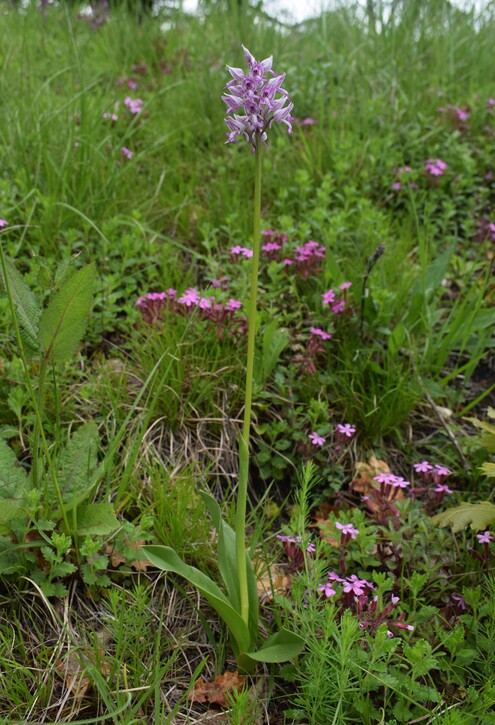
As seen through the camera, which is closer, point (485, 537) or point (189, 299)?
point (485, 537)

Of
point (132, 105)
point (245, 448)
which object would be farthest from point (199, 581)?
point (132, 105)

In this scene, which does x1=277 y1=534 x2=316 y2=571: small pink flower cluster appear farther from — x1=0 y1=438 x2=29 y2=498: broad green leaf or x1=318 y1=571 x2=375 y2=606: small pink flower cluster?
x1=0 y1=438 x2=29 y2=498: broad green leaf

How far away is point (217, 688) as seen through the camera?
65.3 inches

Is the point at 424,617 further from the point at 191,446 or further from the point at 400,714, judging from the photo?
the point at 191,446

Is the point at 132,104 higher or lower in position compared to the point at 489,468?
higher

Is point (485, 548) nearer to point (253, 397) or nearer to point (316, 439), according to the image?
point (316, 439)

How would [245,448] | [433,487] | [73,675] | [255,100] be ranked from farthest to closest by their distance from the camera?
[433,487], [73,675], [245,448], [255,100]

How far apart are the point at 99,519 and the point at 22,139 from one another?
196cm

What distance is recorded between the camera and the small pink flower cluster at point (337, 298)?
2559mm

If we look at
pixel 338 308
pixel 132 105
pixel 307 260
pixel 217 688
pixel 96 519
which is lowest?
pixel 217 688

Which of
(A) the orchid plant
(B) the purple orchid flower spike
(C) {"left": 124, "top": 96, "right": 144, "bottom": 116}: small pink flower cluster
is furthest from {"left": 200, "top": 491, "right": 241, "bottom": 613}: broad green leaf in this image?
(C) {"left": 124, "top": 96, "right": 144, "bottom": 116}: small pink flower cluster

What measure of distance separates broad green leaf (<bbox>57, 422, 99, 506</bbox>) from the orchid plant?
0.41m

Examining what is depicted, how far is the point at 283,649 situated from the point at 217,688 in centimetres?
23

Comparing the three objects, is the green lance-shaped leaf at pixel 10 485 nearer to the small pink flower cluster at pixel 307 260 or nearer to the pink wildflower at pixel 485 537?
the pink wildflower at pixel 485 537
